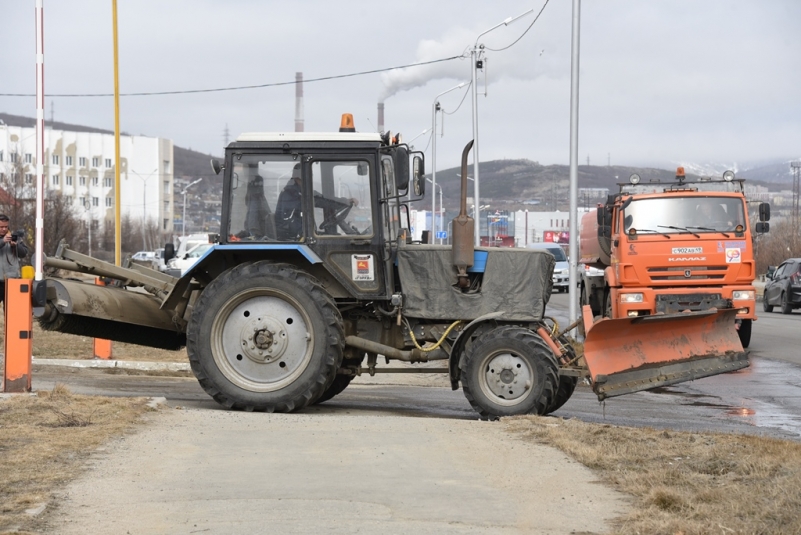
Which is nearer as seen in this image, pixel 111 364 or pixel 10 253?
pixel 10 253

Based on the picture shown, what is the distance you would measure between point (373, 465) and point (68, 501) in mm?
2108

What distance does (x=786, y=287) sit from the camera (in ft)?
112

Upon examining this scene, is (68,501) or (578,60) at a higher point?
(578,60)

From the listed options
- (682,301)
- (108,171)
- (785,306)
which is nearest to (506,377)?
(682,301)

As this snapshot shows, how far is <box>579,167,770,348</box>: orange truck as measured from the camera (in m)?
18.1

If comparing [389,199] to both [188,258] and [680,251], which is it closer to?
[680,251]

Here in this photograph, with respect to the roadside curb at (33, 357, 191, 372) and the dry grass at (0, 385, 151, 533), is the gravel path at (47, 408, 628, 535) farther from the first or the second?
the roadside curb at (33, 357, 191, 372)

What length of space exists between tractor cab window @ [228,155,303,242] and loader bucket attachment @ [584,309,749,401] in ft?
10.4

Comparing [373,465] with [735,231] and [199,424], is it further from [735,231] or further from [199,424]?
[735,231]

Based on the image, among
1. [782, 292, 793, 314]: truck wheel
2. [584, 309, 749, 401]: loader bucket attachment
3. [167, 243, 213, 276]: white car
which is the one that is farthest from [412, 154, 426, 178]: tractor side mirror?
[167, 243, 213, 276]: white car

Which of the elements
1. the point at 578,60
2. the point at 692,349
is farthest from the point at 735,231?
the point at 692,349

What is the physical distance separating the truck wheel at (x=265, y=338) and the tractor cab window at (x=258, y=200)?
343 millimetres

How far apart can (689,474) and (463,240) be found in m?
4.09

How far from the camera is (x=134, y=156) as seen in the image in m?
130
